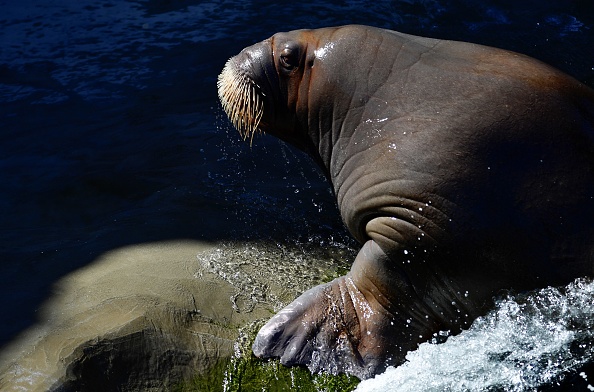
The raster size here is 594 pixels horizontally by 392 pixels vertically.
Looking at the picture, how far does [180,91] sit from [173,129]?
105 cm

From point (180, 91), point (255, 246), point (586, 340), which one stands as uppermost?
point (586, 340)

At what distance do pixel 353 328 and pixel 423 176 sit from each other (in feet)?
3.50

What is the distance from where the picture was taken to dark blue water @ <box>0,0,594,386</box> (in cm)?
689

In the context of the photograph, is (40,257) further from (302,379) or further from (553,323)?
(553,323)

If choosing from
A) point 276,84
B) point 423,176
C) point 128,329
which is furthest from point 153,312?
point 423,176

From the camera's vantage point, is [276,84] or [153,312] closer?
[153,312]

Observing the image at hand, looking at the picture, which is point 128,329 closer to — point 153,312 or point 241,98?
point 153,312

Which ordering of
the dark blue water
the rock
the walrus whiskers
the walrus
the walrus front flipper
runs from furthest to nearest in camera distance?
the dark blue water
the walrus whiskers
the walrus front flipper
the walrus
the rock

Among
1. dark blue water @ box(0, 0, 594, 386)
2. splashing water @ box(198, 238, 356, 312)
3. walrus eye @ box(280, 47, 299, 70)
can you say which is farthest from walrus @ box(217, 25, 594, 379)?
dark blue water @ box(0, 0, 594, 386)

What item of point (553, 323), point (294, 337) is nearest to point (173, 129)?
point (294, 337)

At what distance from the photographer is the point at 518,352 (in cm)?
532

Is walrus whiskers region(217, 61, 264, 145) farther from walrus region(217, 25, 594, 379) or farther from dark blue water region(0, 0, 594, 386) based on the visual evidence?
dark blue water region(0, 0, 594, 386)

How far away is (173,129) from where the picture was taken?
9102 mm

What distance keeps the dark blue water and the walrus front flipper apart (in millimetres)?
1314
